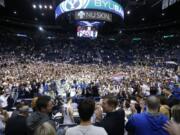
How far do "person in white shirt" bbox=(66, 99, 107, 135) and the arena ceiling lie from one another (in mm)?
26072

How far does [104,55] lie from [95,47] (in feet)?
11.0

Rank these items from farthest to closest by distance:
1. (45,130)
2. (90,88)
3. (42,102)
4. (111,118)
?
(90,88), (42,102), (111,118), (45,130)

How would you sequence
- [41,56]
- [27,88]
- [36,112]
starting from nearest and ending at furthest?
[36,112], [27,88], [41,56]

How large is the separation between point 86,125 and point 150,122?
3.01 ft

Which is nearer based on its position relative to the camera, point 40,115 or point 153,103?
point 153,103

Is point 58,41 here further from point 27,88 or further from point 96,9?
point 27,88

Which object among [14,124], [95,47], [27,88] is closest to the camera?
[14,124]

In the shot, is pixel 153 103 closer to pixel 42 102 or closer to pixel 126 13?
pixel 42 102


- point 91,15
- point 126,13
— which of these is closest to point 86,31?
point 91,15

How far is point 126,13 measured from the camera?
38.0m

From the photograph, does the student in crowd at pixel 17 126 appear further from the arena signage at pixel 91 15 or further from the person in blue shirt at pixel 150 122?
the arena signage at pixel 91 15

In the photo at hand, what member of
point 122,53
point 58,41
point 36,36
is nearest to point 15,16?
point 36,36

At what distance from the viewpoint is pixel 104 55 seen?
42.3 m

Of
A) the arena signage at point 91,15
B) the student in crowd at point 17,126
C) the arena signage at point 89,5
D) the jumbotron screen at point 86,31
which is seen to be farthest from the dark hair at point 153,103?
the jumbotron screen at point 86,31
